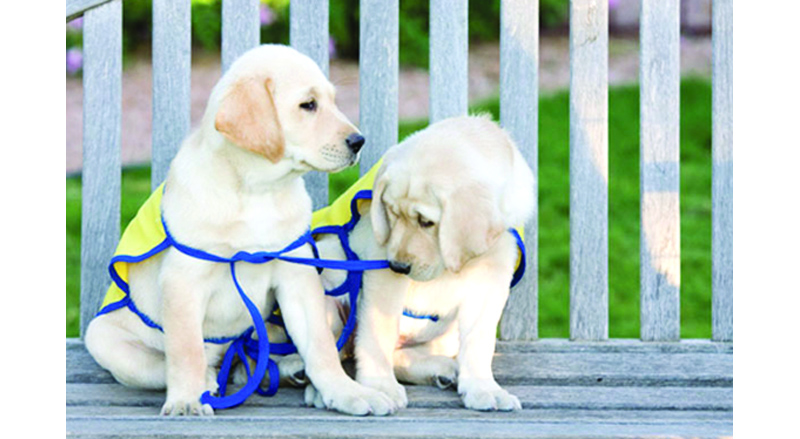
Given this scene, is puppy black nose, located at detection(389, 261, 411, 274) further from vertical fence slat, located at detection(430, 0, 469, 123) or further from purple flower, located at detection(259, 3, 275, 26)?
purple flower, located at detection(259, 3, 275, 26)

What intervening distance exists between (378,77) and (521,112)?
52 cm

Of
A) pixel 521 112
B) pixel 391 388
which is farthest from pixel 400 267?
pixel 521 112

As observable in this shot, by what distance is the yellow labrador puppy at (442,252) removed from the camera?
284cm

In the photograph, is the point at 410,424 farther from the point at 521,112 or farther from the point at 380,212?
the point at 521,112

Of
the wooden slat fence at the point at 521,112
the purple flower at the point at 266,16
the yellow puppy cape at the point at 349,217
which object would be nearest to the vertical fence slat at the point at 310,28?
the wooden slat fence at the point at 521,112

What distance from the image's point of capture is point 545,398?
2906 millimetres

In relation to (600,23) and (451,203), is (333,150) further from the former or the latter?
(600,23)

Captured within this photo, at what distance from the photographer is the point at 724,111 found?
3.54 m

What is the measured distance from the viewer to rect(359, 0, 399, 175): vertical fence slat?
141 inches

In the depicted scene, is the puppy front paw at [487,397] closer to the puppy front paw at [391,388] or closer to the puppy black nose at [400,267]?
the puppy front paw at [391,388]

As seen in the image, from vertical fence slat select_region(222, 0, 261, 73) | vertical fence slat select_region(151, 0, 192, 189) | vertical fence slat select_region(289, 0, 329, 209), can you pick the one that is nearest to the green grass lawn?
vertical fence slat select_region(151, 0, 192, 189)

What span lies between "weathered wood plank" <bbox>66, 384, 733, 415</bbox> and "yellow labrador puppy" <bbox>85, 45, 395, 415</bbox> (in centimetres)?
8

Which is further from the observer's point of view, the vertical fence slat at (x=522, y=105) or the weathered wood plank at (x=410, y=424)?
the vertical fence slat at (x=522, y=105)

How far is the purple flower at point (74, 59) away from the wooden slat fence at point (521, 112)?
13.8ft
